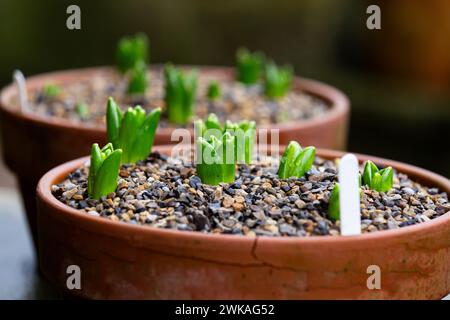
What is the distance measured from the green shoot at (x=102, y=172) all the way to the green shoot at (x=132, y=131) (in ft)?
0.52

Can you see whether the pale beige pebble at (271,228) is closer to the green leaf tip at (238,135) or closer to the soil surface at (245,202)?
the soil surface at (245,202)

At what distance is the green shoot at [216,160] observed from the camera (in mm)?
1339

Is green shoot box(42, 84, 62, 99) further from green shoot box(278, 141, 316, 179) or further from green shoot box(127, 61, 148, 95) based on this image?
green shoot box(278, 141, 316, 179)

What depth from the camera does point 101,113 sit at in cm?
210

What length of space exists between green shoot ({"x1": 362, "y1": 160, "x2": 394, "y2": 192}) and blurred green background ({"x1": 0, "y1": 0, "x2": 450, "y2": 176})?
224 cm

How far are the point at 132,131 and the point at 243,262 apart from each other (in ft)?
1.58

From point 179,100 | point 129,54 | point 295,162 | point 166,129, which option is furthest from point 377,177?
point 129,54

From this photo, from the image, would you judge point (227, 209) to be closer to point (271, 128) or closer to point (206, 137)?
point (206, 137)

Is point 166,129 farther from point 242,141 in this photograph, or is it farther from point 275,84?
point 275,84

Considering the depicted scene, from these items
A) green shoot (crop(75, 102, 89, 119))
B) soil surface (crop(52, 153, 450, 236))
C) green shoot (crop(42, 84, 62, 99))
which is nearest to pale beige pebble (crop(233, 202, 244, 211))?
soil surface (crop(52, 153, 450, 236))

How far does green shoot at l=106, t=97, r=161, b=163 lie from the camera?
1.49m

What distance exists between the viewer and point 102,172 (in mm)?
1299

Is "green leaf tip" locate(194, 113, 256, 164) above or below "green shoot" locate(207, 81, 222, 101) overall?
above

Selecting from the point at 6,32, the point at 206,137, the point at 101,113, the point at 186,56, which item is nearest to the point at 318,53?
the point at 186,56
